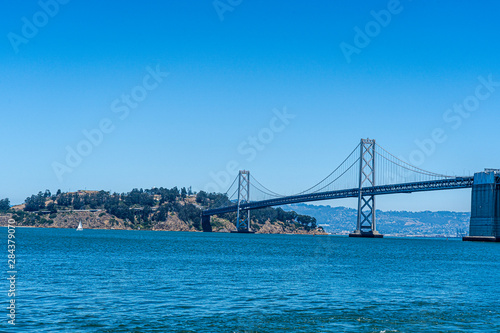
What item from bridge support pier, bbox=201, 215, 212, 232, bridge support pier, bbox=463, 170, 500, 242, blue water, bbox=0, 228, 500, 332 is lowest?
bridge support pier, bbox=201, 215, 212, 232

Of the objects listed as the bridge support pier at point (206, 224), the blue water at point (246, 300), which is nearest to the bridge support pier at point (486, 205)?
the blue water at point (246, 300)

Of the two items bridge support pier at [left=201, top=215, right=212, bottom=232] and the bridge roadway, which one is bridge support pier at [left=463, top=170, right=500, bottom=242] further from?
bridge support pier at [left=201, top=215, right=212, bottom=232]

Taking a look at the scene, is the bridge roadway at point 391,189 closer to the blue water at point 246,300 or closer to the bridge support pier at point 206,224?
the bridge support pier at point 206,224

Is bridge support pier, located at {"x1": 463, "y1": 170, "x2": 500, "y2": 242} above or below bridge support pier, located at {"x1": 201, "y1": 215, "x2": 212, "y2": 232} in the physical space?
above

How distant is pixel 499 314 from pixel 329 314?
19.7 feet

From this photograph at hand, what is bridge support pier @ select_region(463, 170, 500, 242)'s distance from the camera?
Result: 80.2 m

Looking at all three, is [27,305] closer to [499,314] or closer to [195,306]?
[195,306]

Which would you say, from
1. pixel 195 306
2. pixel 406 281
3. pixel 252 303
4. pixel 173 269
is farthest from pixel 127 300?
pixel 406 281

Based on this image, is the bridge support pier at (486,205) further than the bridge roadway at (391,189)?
No

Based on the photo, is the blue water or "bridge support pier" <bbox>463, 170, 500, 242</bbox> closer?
the blue water

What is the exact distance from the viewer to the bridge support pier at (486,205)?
80188 millimetres

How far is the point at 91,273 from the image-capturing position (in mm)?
29016

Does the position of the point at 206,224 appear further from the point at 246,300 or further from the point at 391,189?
the point at 246,300

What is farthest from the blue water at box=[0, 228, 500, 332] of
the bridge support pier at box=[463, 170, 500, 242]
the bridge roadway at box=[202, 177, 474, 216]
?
the bridge roadway at box=[202, 177, 474, 216]
